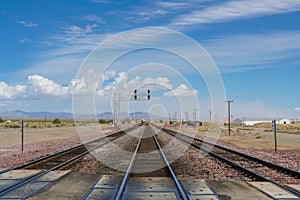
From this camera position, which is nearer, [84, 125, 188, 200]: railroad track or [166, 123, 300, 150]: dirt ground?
[84, 125, 188, 200]: railroad track

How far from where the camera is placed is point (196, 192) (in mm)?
9930

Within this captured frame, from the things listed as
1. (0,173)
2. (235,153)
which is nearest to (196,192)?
(0,173)

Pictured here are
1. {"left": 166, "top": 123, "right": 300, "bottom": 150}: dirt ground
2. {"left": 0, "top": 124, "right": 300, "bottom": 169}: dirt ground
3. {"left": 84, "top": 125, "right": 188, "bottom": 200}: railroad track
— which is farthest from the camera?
{"left": 166, "top": 123, "right": 300, "bottom": 150}: dirt ground

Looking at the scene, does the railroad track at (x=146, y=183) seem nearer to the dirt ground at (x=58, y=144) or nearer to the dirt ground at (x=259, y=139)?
the dirt ground at (x=58, y=144)

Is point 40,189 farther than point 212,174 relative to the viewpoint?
No

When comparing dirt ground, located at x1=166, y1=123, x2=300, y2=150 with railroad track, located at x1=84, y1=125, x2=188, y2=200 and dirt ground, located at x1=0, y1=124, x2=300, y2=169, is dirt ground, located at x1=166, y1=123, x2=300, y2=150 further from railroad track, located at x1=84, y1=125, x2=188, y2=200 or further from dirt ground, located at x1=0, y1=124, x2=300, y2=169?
railroad track, located at x1=84, y1=125, x2=188, y2=200

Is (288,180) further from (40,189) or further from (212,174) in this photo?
(40,189)

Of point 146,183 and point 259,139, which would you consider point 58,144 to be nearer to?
point 146,183

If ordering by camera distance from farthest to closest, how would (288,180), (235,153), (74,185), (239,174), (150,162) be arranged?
(235,153) < (150,162) < (239,174) < (288,180) < (74,185)

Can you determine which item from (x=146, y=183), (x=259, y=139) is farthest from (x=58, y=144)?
(x=259, y=139)

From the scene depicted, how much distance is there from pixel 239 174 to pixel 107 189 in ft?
17.9

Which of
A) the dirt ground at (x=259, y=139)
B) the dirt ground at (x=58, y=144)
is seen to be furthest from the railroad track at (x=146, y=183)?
the dirt ground at (x=259, y=139)

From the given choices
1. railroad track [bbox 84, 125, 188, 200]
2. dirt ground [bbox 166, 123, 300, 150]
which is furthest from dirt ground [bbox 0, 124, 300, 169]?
railroad track [bbox 84, 125, 188, 200]

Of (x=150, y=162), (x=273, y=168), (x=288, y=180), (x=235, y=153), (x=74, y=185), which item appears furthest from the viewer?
(x=235, y=153)
